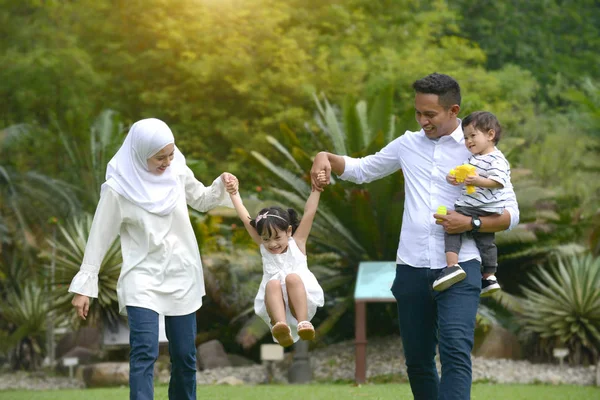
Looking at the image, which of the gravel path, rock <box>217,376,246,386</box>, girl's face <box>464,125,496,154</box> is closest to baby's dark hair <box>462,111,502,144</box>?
girl's face <box>464,125,496,154</box>

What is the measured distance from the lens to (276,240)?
20.8 feet

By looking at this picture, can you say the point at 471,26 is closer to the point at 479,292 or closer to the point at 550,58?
the point at 550,58

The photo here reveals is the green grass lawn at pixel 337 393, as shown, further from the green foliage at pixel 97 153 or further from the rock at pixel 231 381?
Result: the green foliage at pixel 97 153

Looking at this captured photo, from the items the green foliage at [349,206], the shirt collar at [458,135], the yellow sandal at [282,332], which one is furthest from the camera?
the green foliage at [349,206]

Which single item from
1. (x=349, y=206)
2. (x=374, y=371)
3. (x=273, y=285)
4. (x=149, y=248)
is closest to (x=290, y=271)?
(x=273, y=285)

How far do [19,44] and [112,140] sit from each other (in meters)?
12.3

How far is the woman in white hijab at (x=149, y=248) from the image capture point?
579 centimetres

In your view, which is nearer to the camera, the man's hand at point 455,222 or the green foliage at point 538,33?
the man's hand at point 455,222

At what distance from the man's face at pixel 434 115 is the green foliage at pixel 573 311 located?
926cm

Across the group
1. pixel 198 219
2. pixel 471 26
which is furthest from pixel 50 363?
pixel 471 26

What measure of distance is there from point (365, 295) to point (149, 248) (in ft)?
24.7

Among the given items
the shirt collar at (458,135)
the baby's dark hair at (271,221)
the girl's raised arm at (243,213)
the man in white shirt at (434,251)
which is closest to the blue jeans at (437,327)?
the man in white shirt at (434,251)

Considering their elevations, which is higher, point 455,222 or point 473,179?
point 473,179

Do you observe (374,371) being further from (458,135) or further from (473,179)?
(473,179)
